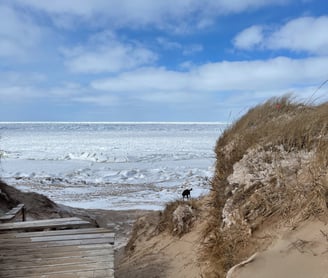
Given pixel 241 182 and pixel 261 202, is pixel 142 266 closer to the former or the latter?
pixel 241 182

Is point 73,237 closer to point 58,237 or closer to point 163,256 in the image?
point 58,237

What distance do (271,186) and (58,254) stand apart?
2629mm

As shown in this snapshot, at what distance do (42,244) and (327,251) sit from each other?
3.58 metres

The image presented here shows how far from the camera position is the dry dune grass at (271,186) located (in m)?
3.69

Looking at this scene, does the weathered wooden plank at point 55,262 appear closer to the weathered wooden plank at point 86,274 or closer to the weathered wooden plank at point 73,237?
the weathered wooden plank at point 86,274

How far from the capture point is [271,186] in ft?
13.9

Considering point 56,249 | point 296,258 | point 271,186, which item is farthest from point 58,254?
point 296,258

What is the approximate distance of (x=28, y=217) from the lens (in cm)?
1022

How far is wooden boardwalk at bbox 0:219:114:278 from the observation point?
4.18 meters

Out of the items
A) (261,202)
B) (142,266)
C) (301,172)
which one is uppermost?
(301,172)

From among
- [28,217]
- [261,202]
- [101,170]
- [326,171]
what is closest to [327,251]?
[326,171]

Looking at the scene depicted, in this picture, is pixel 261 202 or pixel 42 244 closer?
pixel 261 202

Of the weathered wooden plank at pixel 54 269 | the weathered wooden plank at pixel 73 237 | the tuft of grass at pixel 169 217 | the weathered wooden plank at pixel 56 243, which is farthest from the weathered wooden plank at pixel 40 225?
the tuft of grass at pixel 169 217

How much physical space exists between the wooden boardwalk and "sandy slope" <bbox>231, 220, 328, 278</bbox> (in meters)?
1.76
